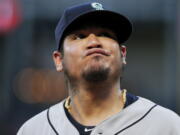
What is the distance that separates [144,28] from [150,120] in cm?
1081

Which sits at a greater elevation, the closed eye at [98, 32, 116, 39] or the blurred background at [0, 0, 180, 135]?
the closed eye at [98, 32, 116, 39]

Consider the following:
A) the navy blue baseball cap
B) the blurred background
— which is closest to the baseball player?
the navy blue baseball cap

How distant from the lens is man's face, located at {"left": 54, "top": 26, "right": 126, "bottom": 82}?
347 cm

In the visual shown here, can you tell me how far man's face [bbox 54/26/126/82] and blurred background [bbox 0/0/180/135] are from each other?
9458mm

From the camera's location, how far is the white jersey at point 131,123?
338 centimetres

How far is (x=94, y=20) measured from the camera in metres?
3.63

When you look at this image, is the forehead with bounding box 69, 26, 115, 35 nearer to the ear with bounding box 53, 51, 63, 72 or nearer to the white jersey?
the ear with bounding box 53, 51, 63, 72

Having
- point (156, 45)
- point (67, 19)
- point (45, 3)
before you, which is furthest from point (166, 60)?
point (67, 19)

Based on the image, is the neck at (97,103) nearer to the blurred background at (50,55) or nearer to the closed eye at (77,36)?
the closed eye at (77,36)

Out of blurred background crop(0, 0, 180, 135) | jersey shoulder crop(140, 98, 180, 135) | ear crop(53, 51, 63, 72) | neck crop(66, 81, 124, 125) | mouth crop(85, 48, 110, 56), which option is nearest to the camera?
jersey shoulder crop(140, 98, 180, 135)

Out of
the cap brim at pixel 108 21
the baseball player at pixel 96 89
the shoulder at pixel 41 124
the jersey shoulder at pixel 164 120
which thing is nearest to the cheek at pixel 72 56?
the baseball player at pixel 96 89

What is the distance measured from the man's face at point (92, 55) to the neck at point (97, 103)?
0.09 m

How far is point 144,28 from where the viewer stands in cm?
1414

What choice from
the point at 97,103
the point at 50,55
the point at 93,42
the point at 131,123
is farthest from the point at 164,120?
the point at 50,55
